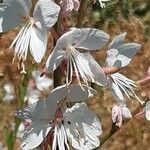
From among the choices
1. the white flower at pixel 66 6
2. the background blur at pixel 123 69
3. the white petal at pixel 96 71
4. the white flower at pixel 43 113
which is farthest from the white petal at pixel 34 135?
the background blur at pixel 123 69

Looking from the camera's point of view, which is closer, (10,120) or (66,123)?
(66,123)

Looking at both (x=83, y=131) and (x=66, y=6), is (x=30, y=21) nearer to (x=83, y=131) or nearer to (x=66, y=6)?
(x=66, y=6)

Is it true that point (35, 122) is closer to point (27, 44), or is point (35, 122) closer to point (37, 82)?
point (27, 44)

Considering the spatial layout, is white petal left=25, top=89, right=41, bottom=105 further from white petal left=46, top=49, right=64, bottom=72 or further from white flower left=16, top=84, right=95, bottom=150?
white petal left=46, top=49, right=64, bottom=72

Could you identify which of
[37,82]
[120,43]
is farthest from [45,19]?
[37,82]

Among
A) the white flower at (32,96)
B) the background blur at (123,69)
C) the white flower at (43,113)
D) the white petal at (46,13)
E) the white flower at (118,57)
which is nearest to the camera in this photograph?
the white petal at (46,13)

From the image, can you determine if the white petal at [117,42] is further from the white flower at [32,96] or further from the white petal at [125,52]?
the white flower at [32,96]

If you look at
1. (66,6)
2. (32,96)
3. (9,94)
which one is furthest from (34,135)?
(9,94)

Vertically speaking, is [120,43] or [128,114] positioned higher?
[120,43]
